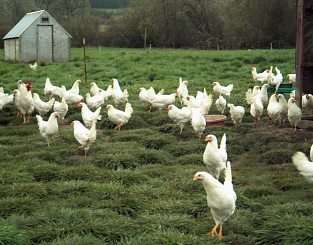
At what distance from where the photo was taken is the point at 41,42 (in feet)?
109

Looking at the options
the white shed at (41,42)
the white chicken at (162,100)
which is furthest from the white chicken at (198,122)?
the white shed at (41,42)

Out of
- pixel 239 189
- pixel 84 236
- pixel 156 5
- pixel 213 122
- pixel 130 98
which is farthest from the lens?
pixel 156 5

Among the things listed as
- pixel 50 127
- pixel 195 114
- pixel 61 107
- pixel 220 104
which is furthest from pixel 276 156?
pixel 61 107

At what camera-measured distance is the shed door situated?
33.2 meters

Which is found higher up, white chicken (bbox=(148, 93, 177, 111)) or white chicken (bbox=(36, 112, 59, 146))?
white chicken (bbox=(148, 93, 177, 111))

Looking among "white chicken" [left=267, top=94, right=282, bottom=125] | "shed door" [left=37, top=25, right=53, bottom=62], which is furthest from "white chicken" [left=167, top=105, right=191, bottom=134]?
"shed door" [left=37, top=25, right=53, bottom=62]

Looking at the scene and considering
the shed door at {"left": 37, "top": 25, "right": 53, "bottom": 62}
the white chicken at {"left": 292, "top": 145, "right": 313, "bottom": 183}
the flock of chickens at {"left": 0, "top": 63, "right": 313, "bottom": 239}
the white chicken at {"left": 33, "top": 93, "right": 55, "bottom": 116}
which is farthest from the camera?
the shed door at {"left": 37, "top": 25, "right": 53, "bottom": 62}

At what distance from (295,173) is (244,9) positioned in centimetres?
3419

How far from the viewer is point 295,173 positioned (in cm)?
865

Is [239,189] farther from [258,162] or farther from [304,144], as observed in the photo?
[304,144]

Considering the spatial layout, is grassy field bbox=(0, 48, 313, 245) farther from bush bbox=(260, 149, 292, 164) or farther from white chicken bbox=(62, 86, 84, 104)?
white chicken bbox=(62, 86, 84, 104)

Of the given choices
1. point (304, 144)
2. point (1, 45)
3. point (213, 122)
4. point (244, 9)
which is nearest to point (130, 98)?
point (213, 122)

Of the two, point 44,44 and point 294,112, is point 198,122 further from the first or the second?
point 44,44

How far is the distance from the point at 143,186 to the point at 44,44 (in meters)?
27.5
